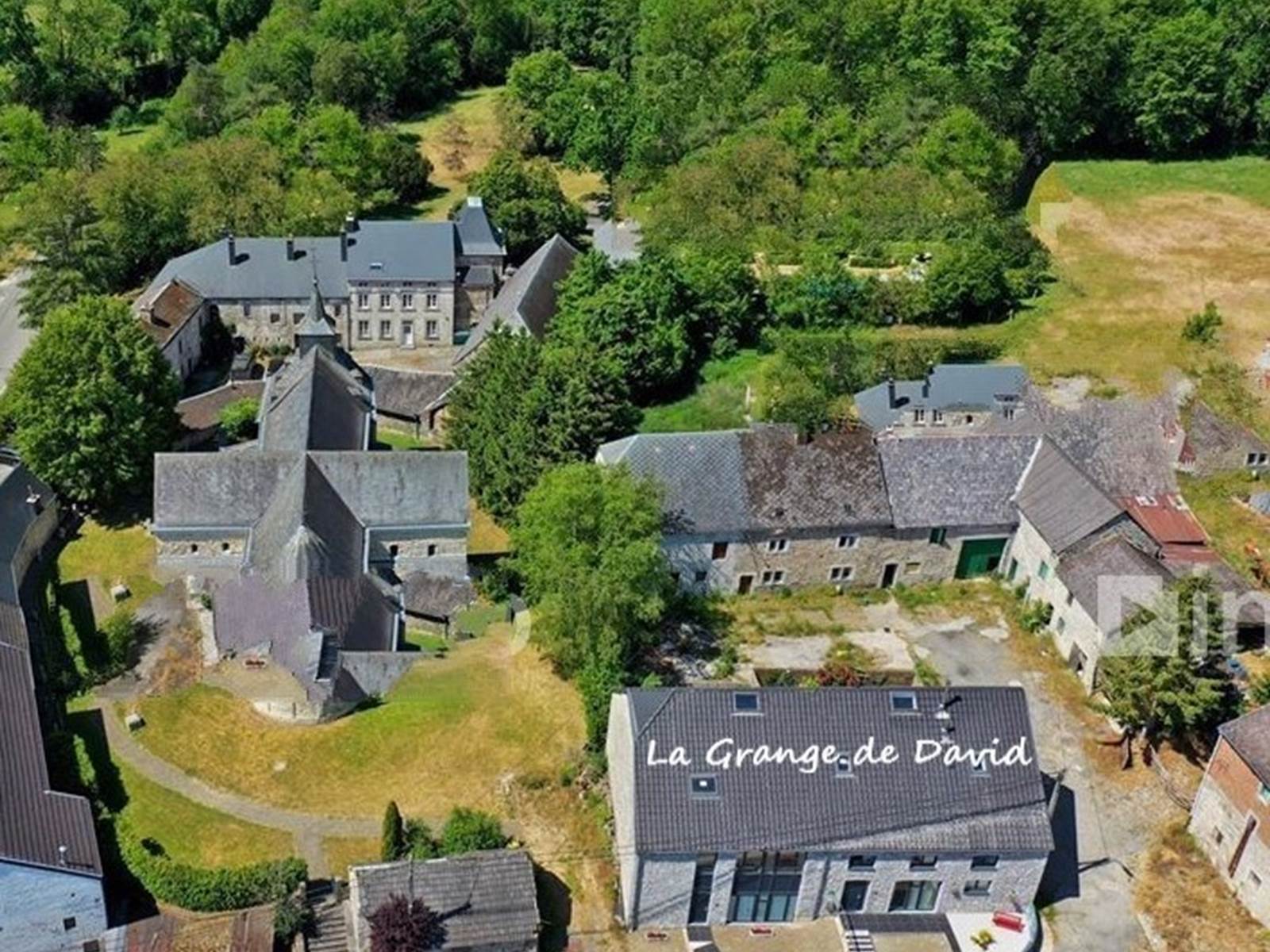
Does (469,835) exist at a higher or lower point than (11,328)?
higher

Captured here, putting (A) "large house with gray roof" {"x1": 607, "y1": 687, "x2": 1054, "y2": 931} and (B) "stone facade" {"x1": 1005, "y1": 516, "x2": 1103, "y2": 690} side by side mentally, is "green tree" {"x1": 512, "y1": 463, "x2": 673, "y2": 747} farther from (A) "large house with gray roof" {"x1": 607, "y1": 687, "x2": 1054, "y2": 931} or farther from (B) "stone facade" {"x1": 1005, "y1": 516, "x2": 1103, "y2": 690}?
(B) "stone facade" {"x1": 1005, "y1": 516, "x2": 1103, "y2": 690}

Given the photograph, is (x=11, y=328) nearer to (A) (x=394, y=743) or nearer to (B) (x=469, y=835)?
(A) (x=394, y=743)

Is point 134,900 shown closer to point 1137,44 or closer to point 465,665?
point 465,665

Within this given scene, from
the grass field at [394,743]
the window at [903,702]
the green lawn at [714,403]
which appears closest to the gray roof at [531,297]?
the green lawn at [714,403]

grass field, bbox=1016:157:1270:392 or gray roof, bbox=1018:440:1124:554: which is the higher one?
gray roof, bbox=1018:440:1124:554

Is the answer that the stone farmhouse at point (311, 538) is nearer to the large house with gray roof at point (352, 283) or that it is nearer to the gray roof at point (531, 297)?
the gray roof at point (531, 297)

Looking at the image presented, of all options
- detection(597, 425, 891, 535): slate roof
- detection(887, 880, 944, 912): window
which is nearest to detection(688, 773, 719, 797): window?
detection(887, 880, 944, 912): window

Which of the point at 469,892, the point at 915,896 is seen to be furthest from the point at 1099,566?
the point at 469,892
